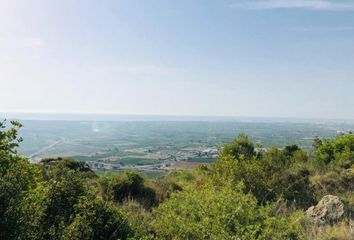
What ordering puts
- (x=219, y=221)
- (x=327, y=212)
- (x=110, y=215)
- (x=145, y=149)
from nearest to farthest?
(x=110, y=215) < (x=219, y=221) < (x=327, y=212) < (x=145, y=149)

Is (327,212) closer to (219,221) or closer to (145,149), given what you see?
(219,221)

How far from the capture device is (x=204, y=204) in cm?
800

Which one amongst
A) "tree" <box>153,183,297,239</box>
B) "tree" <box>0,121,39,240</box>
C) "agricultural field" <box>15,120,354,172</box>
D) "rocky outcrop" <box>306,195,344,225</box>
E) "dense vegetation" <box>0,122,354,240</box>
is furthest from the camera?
"agricultural field" <box>15,120,354,172</box>

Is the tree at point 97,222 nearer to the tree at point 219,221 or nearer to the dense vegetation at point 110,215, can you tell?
the dense vegetation at point 110,215

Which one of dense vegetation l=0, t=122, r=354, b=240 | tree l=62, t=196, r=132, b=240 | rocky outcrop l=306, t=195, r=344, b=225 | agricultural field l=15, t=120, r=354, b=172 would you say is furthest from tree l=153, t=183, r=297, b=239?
agricultural field l=15, t=120, r=354, b=172

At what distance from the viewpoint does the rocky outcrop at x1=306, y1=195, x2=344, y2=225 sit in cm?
919

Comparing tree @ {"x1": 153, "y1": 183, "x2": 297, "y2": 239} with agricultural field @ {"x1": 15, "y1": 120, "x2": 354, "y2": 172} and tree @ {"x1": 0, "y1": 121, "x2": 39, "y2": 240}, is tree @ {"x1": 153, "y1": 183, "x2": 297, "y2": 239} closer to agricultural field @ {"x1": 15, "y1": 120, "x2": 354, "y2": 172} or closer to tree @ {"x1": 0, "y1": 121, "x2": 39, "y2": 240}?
tree @ {"x1": 0, "y1": 121, "x2": 39, "y2": 240}

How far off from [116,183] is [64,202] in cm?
533

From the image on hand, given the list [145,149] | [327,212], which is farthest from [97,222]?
[145,149]

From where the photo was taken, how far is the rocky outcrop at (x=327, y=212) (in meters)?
9.19

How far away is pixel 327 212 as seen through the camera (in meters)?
9.38

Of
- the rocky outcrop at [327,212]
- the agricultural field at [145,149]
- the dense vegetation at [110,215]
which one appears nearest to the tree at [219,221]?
the dense vegetation at [110,215]

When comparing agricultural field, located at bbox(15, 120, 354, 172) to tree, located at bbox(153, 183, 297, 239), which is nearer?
tree, located at bbox(153, 183, 297, 239)

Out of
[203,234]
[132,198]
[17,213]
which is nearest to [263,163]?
[132,198]
